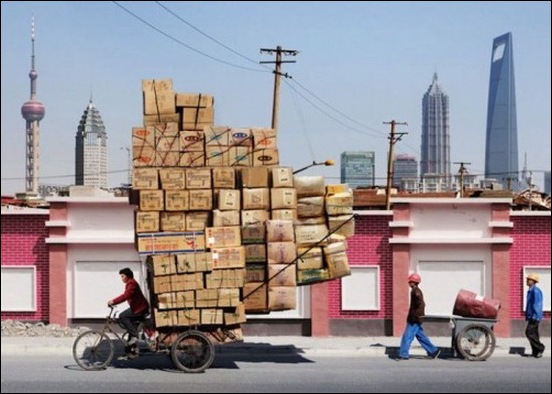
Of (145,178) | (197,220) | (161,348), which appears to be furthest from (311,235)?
(161,348)

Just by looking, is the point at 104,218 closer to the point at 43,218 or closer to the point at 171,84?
the point at 43,218

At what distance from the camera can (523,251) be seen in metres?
22.0

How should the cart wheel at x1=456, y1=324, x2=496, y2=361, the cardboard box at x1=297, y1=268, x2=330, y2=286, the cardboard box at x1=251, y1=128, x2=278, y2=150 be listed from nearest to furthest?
the cardboard box at x1=251, y1=128, x2=278, y2=150, the cardboard box at x1=297, y1=268, x2=330, y2=286, the cart wheel at x1=456, y1=324, x2=496, y2=361

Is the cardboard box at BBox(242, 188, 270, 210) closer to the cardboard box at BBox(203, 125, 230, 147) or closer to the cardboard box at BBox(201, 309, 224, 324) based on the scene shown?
the cardboard box at BBox(203, 125, 230, 147)

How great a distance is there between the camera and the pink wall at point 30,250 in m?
22.0

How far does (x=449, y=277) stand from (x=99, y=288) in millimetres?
8327

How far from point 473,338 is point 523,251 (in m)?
4.91

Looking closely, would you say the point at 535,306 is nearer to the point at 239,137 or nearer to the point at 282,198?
the point at 282,198

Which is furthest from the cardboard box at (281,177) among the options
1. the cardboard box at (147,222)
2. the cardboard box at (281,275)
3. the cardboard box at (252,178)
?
the cardboard box at (147,222)

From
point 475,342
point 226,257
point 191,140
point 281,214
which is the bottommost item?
point 475,342

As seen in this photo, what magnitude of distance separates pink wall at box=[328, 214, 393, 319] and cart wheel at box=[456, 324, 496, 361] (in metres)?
4.20

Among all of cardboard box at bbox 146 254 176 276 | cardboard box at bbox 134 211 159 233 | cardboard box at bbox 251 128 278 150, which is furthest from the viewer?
cardboard box at bbox 251 128 278 150

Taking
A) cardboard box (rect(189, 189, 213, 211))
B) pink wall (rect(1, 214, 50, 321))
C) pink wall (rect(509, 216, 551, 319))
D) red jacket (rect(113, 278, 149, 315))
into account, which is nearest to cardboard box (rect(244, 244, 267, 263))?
cardboard box (rect(189, 189, 213, 211))

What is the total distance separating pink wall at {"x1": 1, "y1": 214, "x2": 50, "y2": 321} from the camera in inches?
866
